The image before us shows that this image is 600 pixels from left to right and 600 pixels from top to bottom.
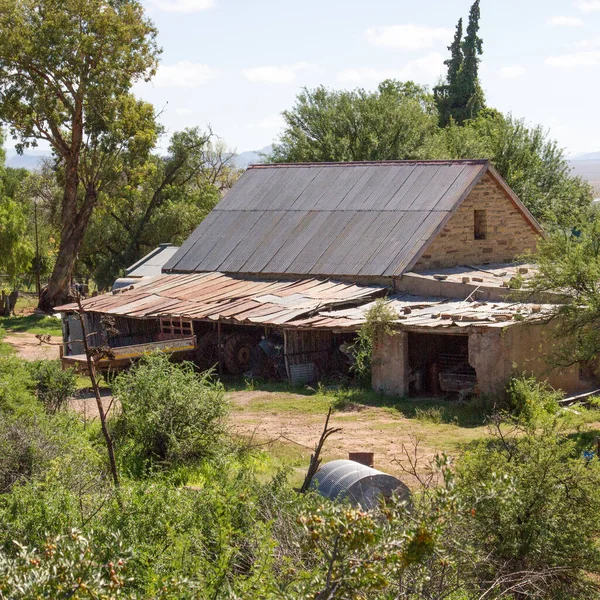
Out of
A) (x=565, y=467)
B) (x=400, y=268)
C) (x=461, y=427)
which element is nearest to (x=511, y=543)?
(x=565, y=467)

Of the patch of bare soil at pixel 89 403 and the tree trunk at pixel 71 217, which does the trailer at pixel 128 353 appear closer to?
the patch of bare soil at pixel 89 403

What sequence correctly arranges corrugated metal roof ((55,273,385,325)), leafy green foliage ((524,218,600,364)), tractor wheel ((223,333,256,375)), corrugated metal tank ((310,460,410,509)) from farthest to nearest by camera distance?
tractor wheel ((223,333,256,375)) → corrugated metal roof ((55,273,385,325)) → leafy green foliage ((524,218,600,364)) → corrugated metal tank ((310,460,410,509))

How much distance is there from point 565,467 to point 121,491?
15.4 feet

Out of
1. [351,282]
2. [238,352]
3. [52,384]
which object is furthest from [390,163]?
[52,384]

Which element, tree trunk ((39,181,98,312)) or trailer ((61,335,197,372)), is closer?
trailer ((61,335,197,372))

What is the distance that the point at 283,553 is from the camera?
8773 mm

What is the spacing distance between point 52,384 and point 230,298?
6.79m

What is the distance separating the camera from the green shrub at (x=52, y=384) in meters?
17.4

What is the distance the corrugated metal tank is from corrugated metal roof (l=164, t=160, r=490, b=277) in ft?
39.3

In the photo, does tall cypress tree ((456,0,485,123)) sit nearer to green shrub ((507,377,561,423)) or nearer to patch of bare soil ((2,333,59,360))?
patch of bare soil ((2,333,59,360))

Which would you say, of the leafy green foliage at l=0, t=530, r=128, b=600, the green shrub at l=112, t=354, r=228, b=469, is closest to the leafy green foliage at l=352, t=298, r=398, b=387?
the green shrub at l=112, t=354, r=228, b=469

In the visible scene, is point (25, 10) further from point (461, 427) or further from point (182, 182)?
point (461, 427)

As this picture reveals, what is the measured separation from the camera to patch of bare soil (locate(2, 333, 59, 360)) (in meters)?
28.6

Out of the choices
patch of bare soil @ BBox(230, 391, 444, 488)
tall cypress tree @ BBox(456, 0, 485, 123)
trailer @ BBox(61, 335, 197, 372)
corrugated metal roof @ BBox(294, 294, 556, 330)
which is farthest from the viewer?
tall cypress tree @ BBox(456, 0, 485, 123)
